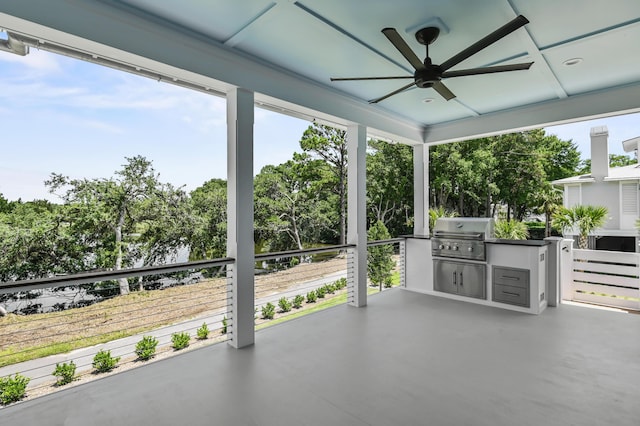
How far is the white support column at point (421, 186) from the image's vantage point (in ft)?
17.9

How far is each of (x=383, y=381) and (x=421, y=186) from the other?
149 inches

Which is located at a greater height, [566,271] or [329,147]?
[329,147]

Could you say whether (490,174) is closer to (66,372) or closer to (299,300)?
(299,300)

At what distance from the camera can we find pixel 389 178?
11.9 metres

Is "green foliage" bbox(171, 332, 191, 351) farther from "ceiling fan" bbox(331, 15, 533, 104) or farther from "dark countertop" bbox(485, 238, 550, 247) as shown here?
"dark countertop" bbox(485, 238, 550, 247)

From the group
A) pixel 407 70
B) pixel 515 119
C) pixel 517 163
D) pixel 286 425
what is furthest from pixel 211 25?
pixel 517 163

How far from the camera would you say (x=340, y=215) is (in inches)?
450

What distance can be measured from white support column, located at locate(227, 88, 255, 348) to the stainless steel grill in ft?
9.66

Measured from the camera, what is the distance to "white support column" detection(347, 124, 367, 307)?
13.9 feet

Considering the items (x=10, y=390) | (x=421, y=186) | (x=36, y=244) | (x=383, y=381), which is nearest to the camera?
(x=383, y=381)

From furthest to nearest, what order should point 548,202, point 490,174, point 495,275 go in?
1. point 490,174
2. point 548,202
3. point 495,275

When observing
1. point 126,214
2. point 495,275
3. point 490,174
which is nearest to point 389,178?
point 490,174

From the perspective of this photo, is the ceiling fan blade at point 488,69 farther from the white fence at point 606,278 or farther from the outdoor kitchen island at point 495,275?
the white fence at point 606,278

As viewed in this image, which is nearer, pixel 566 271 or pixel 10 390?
pixel 10 390
